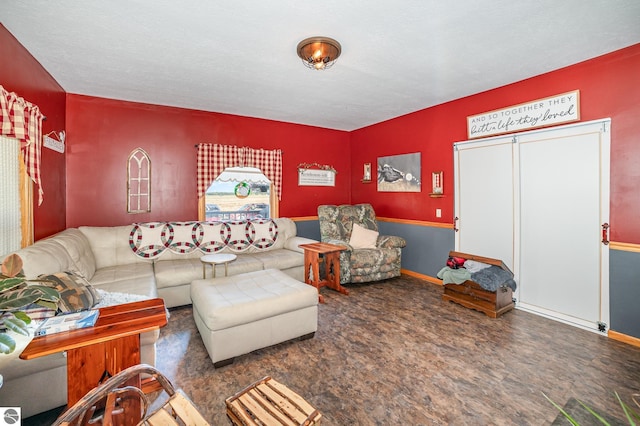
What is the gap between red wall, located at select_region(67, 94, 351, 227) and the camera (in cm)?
351

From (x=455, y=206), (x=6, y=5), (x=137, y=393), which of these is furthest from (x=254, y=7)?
(x=455, y=206)

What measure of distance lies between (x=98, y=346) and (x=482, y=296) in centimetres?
327

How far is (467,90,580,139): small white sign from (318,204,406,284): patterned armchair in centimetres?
179

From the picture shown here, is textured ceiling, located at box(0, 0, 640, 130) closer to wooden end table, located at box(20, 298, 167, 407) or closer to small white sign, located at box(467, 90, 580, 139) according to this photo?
small white sign, located at box(467, 90, 580, 139)

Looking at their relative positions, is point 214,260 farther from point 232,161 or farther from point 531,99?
point 531,99

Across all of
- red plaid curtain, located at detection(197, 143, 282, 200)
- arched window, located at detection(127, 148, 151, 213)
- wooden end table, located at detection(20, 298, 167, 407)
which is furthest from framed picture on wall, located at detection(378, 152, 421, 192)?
wooden end table, located at detection(20, 298, 167, 407)

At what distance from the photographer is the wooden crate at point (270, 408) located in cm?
116

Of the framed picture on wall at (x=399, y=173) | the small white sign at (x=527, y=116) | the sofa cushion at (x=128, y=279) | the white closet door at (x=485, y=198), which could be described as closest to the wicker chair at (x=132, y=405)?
the sofa cushion at (x=128, y=279)

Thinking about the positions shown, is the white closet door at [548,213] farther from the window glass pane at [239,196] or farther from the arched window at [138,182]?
the arched window at [138,182]

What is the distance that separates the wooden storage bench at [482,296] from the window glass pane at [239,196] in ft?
9.91

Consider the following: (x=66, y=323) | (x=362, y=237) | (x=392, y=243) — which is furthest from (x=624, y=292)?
(x=66, y=323)

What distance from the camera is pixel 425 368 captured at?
2.12m

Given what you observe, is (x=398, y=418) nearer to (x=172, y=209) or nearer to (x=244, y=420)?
(x=244, y=420)

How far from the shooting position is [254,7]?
76.0 inches
